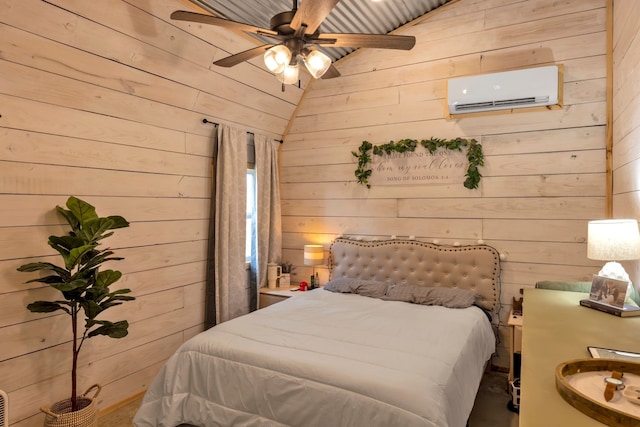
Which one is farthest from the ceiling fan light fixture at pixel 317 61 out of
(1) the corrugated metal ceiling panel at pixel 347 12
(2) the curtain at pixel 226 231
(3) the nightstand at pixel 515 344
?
(3) the nightstand at pixel 515 344

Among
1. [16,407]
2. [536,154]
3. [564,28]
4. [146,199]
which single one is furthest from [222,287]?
[564,28]

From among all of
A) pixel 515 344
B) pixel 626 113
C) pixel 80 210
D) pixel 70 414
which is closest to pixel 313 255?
pixel 515 344

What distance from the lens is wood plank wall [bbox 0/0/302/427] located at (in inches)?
89.4

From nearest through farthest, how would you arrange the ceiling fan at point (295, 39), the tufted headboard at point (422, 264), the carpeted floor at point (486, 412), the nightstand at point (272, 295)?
1. the ceiling fan at point (295, 39)
2. the carpeted floor at point (486, 412)
3. the tufted headboard at point (422, 264)
4. the nightstand at point (272, 295)

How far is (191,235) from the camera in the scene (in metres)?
3.55

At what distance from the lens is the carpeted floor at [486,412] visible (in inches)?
106

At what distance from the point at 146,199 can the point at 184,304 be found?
1.04 m

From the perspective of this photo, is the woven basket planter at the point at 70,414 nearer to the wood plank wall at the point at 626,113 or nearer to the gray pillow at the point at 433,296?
the gray pillow at the point at 433,296

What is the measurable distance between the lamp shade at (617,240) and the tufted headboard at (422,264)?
131cm

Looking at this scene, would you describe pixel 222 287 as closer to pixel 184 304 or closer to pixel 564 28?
pixel 184 304

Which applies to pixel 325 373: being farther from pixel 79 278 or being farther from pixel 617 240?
pixel 617 240

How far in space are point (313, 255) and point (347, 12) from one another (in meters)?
2.37

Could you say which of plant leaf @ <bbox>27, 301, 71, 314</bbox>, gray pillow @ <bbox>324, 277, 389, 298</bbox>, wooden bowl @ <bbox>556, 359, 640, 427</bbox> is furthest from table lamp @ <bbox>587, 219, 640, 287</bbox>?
plant leaf @ <bbox>27, 301, 71, 314</bbox>

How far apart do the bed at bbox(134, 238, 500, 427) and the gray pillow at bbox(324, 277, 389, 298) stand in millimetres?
59
